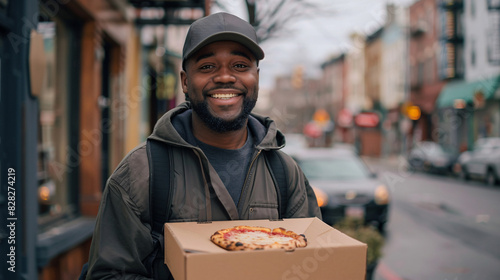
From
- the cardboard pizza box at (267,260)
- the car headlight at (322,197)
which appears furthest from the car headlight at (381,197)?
the cardboard pizza box at (267,260)

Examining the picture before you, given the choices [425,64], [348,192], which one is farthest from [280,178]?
[425,64]

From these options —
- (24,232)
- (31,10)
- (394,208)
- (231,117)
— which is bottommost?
(394,208)

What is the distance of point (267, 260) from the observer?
138cm

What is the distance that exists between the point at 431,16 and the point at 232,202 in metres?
33.6

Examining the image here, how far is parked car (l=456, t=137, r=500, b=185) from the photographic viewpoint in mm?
17016

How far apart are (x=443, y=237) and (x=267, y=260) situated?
8204 millimetres

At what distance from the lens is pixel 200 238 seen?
1563 mm

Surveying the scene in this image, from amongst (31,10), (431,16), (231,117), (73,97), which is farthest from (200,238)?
(431,16)

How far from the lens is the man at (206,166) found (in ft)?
5.61

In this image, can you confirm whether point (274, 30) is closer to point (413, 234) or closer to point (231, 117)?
point (231, 117)

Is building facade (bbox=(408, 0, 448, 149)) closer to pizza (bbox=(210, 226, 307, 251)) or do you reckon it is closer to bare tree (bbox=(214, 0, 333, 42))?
bare tree (bbox=(214, 0, 333, 42))

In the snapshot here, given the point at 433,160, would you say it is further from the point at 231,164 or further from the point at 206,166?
the point at 206,166

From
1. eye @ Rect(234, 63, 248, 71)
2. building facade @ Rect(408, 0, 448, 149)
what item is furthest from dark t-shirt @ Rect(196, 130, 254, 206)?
building facade @ Rect(408, 0, 448, 149)

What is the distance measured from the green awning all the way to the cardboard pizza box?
2495 cm
